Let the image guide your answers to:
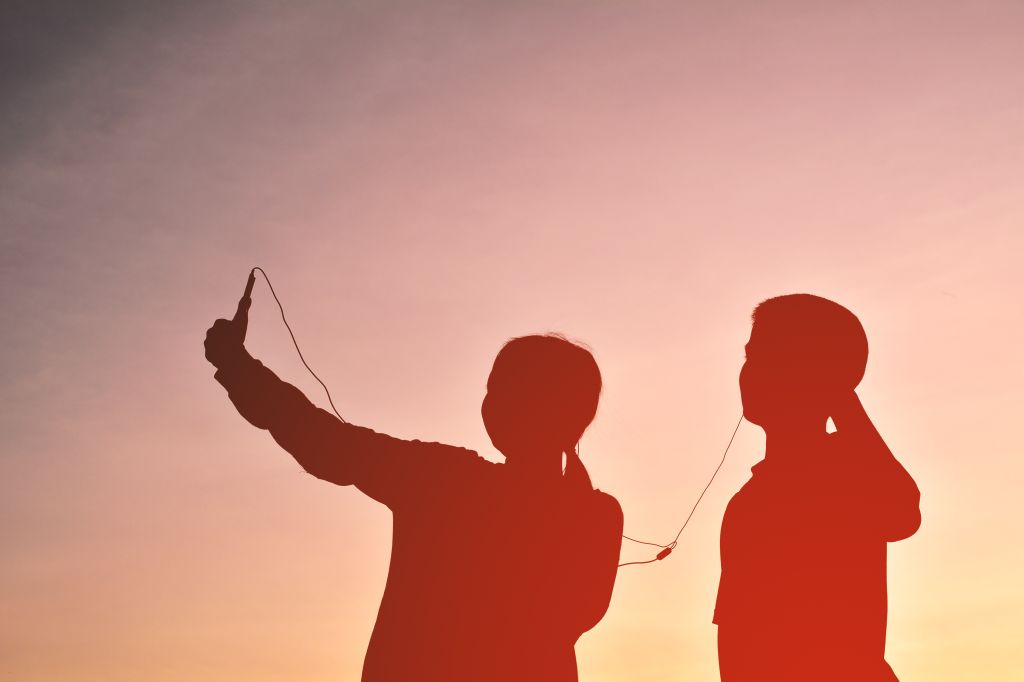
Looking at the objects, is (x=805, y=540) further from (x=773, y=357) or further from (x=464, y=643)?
(x=464, y=643)

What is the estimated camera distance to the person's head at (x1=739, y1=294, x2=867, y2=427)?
3879 mm

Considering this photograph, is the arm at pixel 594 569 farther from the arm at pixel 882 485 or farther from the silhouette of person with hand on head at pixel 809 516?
the arm at pixel 882 485

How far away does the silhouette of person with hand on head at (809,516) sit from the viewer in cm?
357

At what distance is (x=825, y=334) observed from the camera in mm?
3908

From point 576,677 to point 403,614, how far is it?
63cm

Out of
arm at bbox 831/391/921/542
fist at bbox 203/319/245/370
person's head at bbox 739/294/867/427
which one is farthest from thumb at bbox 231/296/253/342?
arm at bbox 831/391/921/542

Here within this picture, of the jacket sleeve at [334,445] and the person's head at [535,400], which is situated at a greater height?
the person's head at [535,400]

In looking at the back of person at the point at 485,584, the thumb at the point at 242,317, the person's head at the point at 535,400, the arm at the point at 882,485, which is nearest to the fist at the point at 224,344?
the thumb at the point at 242,317

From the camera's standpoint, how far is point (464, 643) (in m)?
3.05

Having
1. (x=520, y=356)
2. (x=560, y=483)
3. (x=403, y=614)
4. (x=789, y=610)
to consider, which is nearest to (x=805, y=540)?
(x=789, y=610)

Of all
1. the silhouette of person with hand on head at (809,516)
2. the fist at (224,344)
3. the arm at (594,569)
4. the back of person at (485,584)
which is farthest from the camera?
the silhouette of person with hand on head at (809,516)

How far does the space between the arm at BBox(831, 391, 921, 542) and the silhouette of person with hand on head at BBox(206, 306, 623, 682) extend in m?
0.91

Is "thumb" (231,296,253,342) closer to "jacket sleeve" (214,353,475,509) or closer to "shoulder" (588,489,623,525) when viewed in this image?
"jacket sleeve" (214,353,475,509)

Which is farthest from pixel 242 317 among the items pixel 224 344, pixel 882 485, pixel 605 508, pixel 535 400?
pixel 882 485
